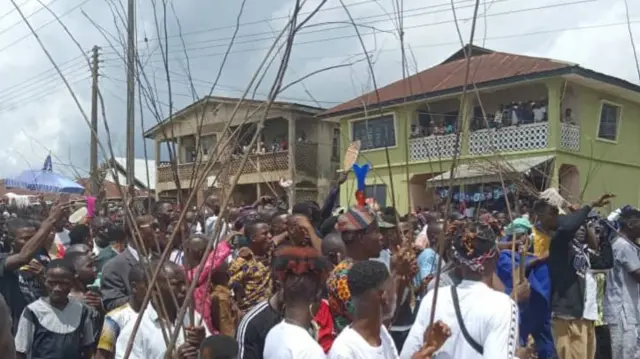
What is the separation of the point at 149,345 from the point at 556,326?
4.08 m

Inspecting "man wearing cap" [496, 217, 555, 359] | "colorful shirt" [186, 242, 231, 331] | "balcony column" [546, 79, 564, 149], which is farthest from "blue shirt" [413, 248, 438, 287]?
"balcony column" [546, 79, 564, 149]

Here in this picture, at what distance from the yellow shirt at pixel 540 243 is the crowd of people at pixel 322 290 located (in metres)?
0.02

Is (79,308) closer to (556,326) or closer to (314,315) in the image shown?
(314,315)

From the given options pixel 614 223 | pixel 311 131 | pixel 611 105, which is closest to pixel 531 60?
pixel 611 105

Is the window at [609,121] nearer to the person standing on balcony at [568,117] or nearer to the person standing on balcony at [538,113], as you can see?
the person standing on balcony at [568,117]

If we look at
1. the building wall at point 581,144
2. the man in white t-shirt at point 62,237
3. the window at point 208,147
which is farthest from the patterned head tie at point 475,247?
the building wall at point 581,144

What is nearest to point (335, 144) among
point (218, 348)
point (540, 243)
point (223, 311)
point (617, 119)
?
point (617, 119)

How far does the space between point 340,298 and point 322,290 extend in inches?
10.4

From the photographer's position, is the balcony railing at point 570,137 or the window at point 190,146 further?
the balcony railing at point 570,137

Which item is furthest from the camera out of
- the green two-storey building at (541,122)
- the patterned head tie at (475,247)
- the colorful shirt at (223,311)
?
the green two-storey building at (541,122)

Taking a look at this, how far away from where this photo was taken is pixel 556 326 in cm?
681

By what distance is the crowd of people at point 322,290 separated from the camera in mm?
3150

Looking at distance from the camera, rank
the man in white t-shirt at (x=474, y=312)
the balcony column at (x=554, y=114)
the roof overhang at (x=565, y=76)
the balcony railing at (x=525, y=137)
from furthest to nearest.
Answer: the balcony railing at (x=525, y=137), the balcony column at (x=554, y=114), the roof overhang at (x=565, y=76), the man in white t-shirt at (x=474, y=312)

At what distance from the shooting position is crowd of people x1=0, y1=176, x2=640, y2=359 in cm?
315
